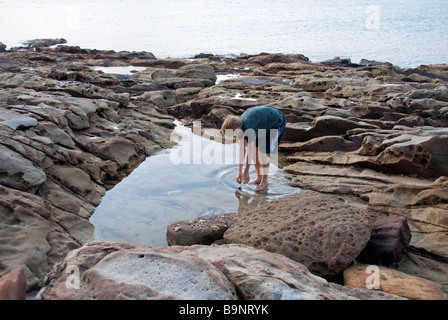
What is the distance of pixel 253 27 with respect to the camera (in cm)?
4088

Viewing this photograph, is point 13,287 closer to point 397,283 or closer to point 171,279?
point 171,279

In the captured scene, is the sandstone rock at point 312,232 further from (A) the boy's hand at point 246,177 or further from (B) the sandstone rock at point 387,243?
(A) the boy's hand at point 246,177

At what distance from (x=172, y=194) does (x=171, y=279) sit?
335cm

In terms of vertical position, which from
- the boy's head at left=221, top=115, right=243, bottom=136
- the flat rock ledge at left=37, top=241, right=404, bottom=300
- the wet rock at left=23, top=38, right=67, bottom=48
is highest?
the wet rock at left=23, top=38, right=67, bottom=48

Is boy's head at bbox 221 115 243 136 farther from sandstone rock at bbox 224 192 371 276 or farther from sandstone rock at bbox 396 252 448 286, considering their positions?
sandstone rock at bbox 396 252 448 286

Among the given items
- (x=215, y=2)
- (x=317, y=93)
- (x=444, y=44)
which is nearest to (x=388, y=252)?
(x=317, y=93)

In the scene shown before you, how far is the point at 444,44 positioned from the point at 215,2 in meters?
50.7

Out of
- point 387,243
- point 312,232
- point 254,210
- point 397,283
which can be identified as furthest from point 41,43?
point 397,283

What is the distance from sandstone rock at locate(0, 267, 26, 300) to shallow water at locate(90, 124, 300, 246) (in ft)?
7.64

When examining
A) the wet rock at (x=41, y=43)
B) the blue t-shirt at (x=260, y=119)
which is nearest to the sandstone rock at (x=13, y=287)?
the blue t-shirt at (x=260, y=119)

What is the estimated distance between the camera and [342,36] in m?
33.2

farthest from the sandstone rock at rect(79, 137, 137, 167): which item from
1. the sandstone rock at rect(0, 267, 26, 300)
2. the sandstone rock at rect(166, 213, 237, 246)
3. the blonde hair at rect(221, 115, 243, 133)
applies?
the sandstone rock at rect(0, 267, 26, 300)

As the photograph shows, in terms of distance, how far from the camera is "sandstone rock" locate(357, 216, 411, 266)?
11.1 ft

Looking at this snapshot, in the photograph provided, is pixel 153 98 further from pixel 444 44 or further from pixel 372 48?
pixel 444 44
